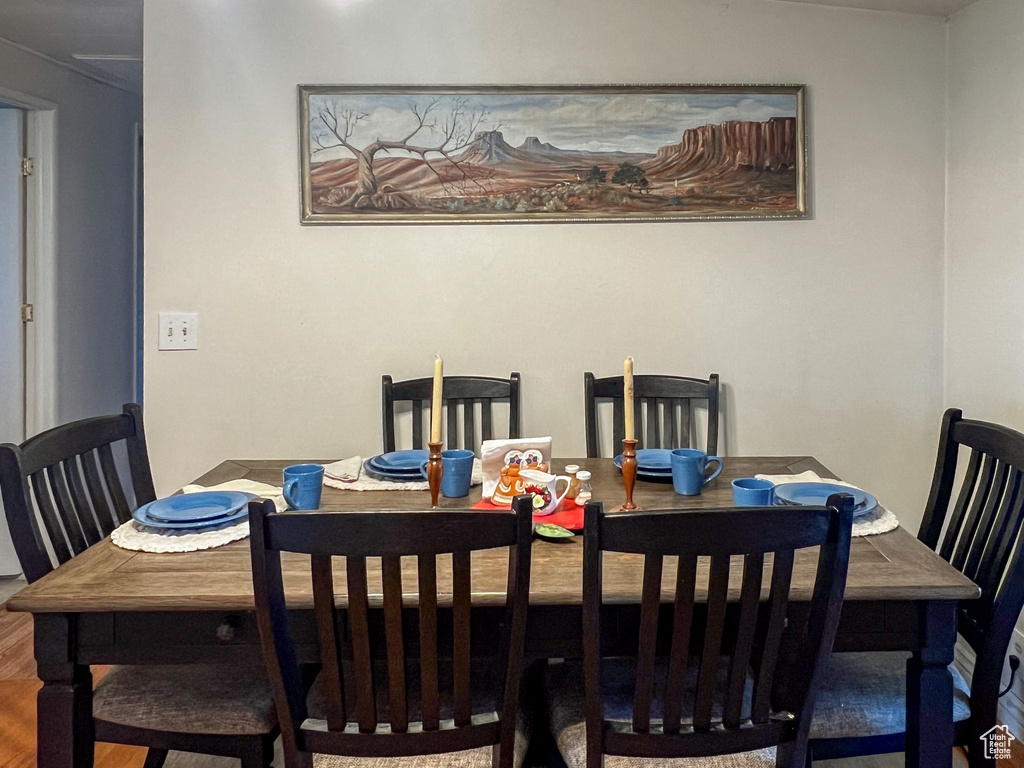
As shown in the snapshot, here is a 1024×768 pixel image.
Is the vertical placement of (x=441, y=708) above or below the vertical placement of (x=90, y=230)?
below

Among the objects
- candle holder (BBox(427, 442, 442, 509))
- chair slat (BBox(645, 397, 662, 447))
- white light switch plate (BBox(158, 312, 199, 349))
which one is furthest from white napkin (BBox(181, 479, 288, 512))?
chair slat (BBox(645, 397, 662, 447))

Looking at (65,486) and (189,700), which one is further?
(65,486)

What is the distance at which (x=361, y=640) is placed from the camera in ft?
3.42

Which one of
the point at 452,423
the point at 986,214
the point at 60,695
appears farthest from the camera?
the point at 452,423

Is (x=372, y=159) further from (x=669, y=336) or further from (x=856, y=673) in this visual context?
(x=856, y=673)

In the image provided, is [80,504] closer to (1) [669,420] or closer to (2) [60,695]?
(2) [60,695]

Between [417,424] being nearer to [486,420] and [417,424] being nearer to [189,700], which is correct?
[486,420]

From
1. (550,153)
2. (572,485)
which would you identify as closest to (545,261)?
(550,153)

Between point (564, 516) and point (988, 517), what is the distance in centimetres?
87

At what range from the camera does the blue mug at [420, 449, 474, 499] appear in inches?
65.2

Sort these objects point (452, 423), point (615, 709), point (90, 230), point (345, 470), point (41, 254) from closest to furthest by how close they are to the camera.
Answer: point (615, 709) → point (345, 470) → point (452, 423) → point (41, 254) → point (90, 230)

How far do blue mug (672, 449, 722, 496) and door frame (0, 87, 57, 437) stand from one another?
267 centimetres

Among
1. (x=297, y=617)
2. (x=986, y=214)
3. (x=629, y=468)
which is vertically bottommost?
(x=297, y=617)

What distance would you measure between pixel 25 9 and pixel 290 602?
2.56 metres
